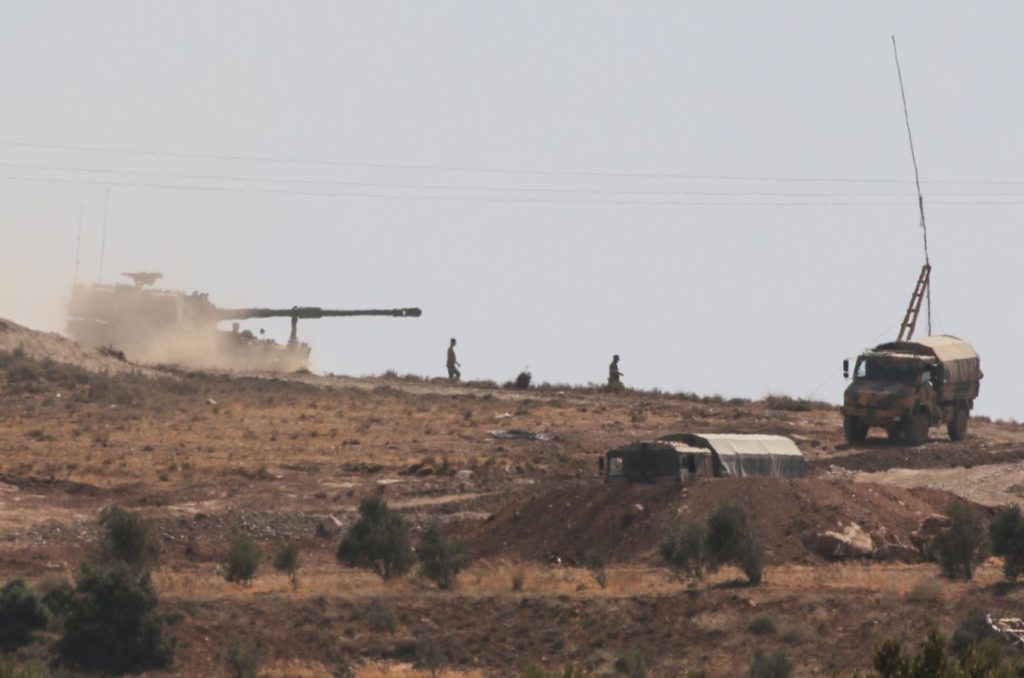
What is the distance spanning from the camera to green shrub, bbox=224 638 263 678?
104 ft

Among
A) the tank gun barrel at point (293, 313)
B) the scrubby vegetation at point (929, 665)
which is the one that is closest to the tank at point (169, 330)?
the tank gun barrel at point (293, 313)

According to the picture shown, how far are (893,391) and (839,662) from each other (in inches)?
974

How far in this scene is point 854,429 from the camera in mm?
57281

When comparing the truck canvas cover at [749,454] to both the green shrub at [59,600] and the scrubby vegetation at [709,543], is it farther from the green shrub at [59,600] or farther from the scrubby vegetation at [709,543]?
the green shrub at [59,600]

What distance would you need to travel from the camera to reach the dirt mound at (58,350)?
72.8 m

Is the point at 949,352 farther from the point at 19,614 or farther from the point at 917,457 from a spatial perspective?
the point at 19,614

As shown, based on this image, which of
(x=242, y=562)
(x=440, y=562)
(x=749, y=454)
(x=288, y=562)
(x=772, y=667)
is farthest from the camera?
(x=749, y=454)

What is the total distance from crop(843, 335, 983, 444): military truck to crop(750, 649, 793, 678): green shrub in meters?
26.2

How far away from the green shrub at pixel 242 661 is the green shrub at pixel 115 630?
1.35 metres

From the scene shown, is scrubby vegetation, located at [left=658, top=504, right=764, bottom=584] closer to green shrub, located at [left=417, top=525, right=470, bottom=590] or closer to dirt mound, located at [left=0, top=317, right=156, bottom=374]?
green shrub, located at [left=417, top=525, right=470, bottom=590]

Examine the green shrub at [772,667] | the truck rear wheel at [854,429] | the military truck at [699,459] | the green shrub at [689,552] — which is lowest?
the green shrub at [772,667]

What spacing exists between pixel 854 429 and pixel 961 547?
65.7 ft

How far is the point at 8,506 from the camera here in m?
46.4

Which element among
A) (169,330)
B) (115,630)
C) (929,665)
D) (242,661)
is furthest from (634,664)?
(169,330)
